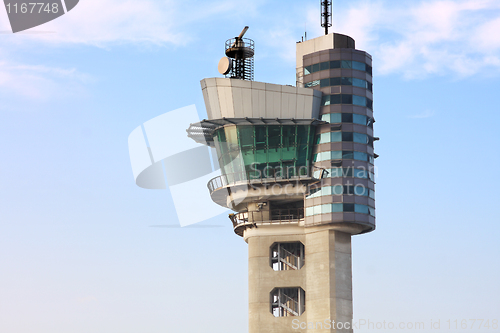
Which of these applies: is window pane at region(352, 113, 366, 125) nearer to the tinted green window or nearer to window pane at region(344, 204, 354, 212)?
the tinted green window

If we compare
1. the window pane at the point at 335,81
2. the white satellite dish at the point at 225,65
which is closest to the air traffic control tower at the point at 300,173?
the window pane at the point at 335,81

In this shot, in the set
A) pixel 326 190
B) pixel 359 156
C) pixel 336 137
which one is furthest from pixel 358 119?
pixel 326 190

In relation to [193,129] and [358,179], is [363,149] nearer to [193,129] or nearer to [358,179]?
[358,179]

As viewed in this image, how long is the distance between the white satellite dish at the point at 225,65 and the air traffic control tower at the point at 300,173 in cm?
566

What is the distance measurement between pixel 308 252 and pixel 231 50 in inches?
1198

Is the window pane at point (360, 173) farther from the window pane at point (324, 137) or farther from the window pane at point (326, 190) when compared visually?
the window pane at point (324, 137)

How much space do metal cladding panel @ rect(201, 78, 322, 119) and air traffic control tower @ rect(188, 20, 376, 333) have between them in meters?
0.13

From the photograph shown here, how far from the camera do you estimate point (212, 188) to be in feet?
357

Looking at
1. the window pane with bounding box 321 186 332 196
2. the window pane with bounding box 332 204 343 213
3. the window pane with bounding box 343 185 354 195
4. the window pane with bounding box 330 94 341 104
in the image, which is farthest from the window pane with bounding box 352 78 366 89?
the window pane with bounding box 332 204 343 213

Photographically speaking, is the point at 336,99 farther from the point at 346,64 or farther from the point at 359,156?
the point at 359,156

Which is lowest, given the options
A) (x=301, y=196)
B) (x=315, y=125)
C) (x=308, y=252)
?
(x=308, y=252)

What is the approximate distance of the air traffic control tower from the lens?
100875 mm

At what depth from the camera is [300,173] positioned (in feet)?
338

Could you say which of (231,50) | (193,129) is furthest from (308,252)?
(231,50)
